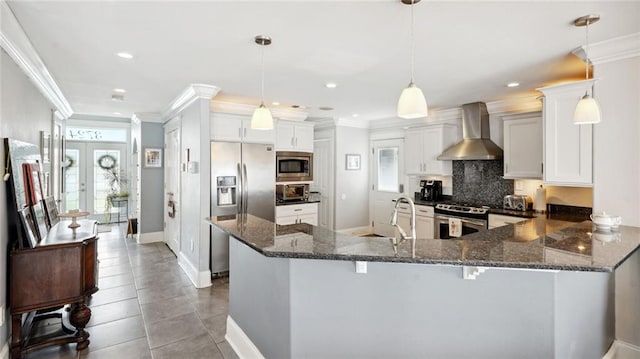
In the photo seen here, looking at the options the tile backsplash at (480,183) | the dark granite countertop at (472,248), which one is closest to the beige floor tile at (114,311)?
the dark granite countertop at (472,248)

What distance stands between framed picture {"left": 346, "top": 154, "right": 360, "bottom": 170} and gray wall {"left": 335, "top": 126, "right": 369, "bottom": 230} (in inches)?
3.2

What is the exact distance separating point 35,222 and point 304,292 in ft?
7.93

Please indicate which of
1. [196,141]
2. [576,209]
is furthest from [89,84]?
[576,209]

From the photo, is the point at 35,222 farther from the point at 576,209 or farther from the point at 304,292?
the point at 576,209

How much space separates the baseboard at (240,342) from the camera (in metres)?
2.33

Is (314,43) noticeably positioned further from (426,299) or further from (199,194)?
(199,194)

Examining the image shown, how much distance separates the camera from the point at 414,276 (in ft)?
6.05

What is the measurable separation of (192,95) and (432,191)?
164 inches

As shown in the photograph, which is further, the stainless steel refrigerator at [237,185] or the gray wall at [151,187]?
the gray wall at [151,187]

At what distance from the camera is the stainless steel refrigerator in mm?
4223

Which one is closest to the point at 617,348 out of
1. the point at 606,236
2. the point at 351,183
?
the point at 606,236

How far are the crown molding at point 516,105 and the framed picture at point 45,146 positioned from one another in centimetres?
580

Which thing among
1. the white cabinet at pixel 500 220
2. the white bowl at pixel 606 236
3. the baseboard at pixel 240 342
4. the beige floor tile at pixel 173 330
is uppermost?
the white bowl at pixel 606 236

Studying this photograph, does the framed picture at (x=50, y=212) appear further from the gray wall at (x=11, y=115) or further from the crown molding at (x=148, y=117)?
the crown molding at (x=148, y=117)
